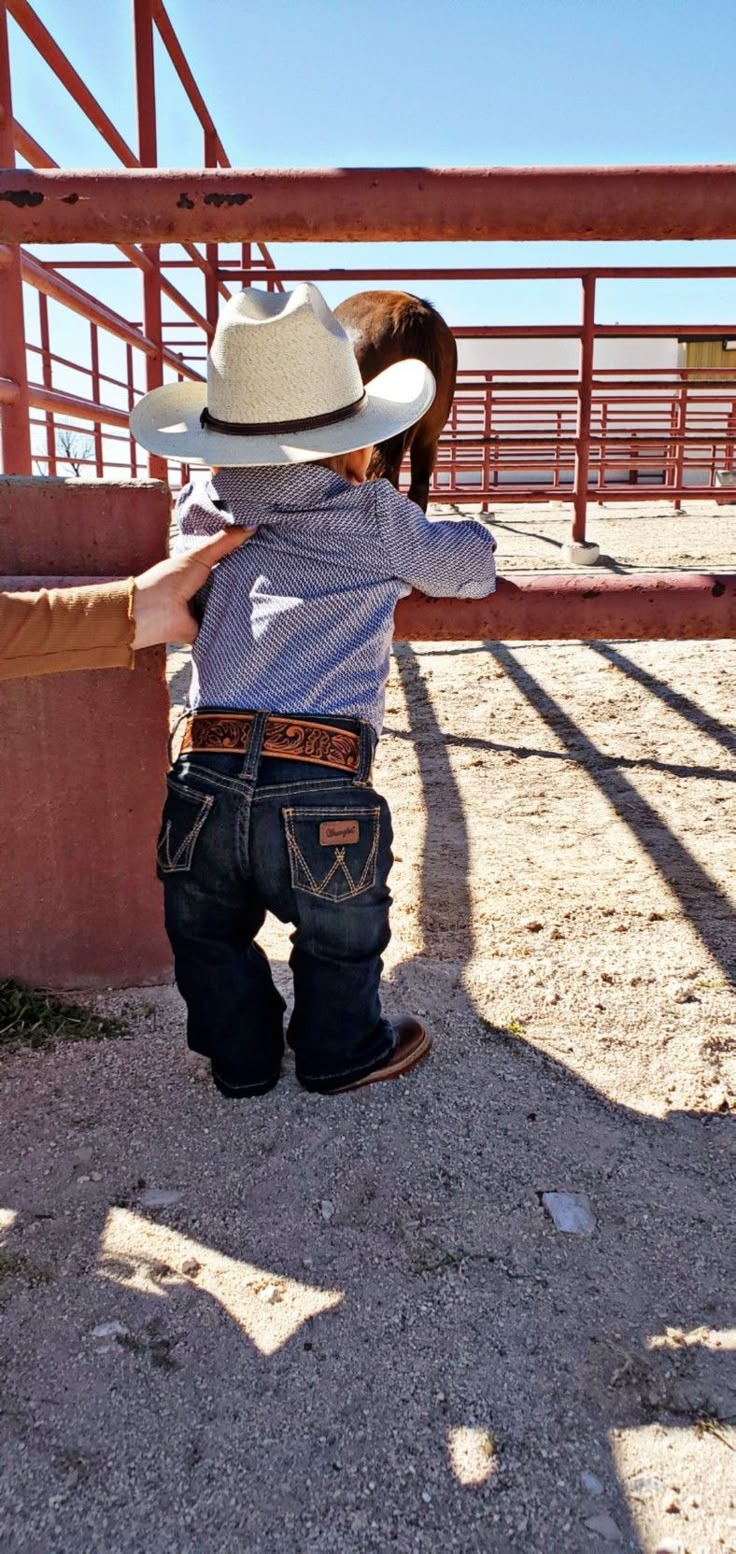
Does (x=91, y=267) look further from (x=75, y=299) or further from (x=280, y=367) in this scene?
(x=280, y=367)

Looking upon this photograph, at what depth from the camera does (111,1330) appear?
117 cm

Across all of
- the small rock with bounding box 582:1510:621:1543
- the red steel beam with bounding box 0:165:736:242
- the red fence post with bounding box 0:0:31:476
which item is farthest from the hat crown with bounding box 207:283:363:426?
the small rock with bounding box 582:1510:621:1543

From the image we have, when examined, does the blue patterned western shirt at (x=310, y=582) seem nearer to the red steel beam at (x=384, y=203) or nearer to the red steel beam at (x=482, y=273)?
the red steel beam at (x=384, y=203)

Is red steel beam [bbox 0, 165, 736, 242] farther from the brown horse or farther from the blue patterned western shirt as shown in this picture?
the brown horse

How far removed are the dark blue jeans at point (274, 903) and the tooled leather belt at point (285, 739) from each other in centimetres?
1

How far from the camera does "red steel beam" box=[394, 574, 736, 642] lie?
1.60m

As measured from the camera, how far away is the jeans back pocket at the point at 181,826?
1.50 metres

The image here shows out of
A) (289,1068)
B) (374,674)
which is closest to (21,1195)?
A: (289,1068)

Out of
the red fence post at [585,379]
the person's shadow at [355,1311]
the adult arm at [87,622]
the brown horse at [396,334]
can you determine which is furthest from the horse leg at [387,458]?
the red fence post at [585,379]

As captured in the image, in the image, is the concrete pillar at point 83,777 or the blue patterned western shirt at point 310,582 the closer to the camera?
the blue patterned western shirt at point 310,582

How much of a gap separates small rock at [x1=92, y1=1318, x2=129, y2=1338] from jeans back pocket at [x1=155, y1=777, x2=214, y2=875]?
0.57 metres

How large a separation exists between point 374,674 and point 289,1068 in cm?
63

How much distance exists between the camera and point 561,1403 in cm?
108

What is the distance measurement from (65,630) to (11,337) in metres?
1.36
